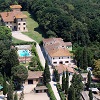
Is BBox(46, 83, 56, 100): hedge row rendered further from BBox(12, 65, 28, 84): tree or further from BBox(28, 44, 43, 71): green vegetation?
BBox(28, 44, 43, 71): green vegetation

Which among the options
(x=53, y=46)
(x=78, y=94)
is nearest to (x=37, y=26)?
(x=53, y=46)

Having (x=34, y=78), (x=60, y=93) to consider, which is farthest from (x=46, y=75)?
(x=60, y=93)

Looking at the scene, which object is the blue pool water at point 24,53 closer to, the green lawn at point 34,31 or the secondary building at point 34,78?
the secondary building at point 34,78

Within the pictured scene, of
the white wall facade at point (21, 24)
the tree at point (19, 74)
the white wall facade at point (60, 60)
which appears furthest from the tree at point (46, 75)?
the white wall facade at point (21, 24)

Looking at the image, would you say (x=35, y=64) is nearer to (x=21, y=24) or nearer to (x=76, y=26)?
(x=76, y=26)

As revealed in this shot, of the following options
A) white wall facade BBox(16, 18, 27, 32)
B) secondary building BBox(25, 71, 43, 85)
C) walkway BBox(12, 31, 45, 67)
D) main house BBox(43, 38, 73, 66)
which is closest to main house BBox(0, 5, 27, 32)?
white wall facade BBox(16, 18, 27, 32)
